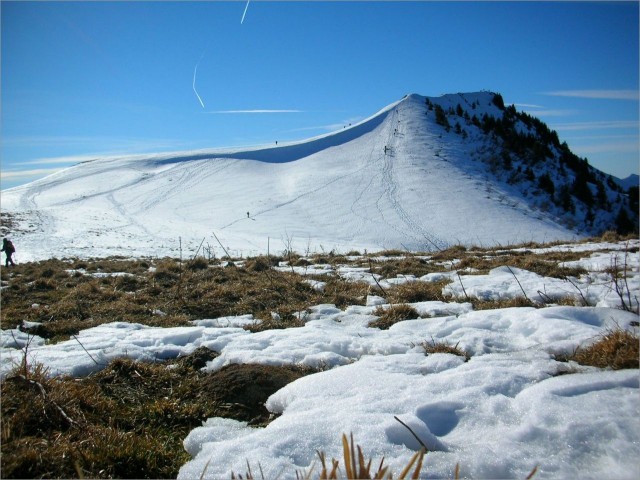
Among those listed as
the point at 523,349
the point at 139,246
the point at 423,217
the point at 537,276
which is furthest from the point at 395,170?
the point at 523,349

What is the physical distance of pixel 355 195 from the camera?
4519 cm

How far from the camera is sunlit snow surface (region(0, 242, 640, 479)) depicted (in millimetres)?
1968

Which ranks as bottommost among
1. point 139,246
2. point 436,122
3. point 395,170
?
point 139,246

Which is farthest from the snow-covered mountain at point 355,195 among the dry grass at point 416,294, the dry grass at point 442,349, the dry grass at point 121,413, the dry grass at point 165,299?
the dry grass at point 121,413

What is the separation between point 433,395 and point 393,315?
241cm

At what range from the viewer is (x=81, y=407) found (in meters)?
2.80

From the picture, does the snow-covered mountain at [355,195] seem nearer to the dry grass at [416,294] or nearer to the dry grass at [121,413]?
the dry grass at [416,294]

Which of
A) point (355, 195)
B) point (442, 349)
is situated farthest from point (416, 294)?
point (355, 195)

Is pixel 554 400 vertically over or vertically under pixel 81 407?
over

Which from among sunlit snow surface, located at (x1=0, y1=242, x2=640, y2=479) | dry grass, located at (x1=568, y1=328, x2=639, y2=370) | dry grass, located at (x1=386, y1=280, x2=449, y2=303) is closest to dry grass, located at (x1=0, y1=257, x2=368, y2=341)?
dry grass, located at (x1=386, y1=280, x2=449, y2=303)

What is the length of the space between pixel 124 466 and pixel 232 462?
0.69 metres

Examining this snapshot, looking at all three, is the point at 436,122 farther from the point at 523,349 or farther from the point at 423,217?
the point at 523,349

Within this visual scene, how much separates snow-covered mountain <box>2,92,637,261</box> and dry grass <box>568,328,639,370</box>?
20233 millimetres

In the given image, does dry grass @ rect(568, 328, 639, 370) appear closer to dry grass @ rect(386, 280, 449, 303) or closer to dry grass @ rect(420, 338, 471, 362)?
dry grass @ rect(420, 338, 471, 362)
